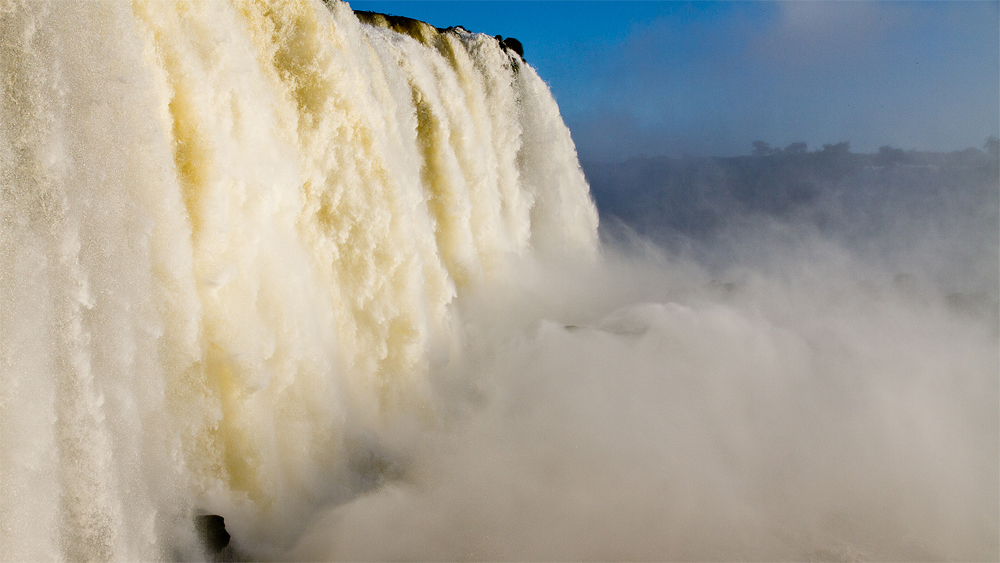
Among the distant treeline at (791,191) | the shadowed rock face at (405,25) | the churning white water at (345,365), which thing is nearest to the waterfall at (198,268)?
the churning white water at (345,365)

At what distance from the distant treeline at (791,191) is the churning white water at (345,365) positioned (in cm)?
1696

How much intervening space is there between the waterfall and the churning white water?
2cm

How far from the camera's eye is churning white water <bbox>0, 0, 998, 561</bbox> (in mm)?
3072

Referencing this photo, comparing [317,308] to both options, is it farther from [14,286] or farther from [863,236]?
[863,236]

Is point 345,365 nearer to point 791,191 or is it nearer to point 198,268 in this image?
point 198,268

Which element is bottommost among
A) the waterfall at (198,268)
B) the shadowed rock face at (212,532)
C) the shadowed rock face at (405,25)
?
the shadowed rock face at (212,532)

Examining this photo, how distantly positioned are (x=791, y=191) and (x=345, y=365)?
1486 inches

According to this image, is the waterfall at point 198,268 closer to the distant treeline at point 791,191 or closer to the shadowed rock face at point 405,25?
the shadowed rock face at point 405,25

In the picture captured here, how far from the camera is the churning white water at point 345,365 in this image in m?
3.07

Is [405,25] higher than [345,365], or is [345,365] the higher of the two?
[405,25]

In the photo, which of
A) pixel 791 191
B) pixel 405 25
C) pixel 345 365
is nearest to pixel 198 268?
pixel 345 365

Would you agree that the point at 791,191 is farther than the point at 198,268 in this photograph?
Yes

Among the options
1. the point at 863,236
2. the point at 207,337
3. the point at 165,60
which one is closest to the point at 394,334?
the point at 207,337

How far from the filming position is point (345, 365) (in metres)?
5.93
